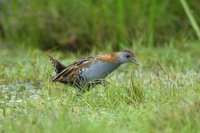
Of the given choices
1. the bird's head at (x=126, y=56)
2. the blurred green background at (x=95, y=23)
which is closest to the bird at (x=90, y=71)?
the bird's head at (x=126, y=56)

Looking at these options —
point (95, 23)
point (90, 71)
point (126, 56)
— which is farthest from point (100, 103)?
point (95, 23)

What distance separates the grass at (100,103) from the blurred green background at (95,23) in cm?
168

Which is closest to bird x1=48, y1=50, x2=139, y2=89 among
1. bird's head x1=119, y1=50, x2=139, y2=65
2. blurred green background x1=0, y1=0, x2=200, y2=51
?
bird's head x1=119, y1=50, x2=139, y2=65

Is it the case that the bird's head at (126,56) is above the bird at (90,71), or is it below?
above

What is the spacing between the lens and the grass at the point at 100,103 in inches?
189

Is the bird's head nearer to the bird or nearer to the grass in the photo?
the bird

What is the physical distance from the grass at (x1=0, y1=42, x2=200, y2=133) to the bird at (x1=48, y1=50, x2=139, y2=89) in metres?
0.09

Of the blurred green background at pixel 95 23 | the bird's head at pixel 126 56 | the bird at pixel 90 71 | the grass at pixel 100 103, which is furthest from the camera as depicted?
the blurred green background at pixel 95 23

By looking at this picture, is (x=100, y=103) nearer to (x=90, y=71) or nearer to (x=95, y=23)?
(x=90, y=71)

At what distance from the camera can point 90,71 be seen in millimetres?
6164

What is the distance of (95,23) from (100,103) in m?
4.11

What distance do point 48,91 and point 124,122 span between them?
1.20 metres

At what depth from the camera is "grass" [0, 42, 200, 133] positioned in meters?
4.81

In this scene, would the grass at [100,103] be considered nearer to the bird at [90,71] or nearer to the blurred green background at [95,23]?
the bird at [90,71]
